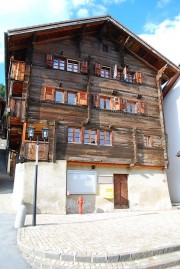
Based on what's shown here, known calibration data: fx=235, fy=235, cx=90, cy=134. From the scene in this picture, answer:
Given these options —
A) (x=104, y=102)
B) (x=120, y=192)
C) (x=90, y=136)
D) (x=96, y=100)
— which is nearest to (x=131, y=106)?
(x=104, y=102)

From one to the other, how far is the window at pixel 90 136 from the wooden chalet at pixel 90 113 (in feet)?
0.25

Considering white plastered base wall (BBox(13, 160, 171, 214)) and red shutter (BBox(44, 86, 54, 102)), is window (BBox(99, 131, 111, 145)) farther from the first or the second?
red shutter (BBox(44, 86, 54, 102))

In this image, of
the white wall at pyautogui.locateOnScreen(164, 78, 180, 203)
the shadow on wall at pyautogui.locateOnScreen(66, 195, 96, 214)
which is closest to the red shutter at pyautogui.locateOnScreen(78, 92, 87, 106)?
the shadow on wall at pyautogui.locateOnScreen(66, 195, 96, 214)

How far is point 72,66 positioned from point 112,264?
15.6 metres

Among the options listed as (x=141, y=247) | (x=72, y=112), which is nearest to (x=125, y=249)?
(x=141, y=247)

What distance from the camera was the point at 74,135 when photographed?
1706 cm

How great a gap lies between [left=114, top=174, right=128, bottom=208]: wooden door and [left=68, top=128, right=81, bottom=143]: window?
424cm

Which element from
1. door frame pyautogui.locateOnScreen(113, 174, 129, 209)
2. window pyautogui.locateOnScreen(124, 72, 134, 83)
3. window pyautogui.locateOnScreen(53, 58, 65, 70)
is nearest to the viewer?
door frame pyautogui.locateOnScreen(113, 174, 129, 209)

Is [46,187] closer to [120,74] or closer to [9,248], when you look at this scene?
[9,248]

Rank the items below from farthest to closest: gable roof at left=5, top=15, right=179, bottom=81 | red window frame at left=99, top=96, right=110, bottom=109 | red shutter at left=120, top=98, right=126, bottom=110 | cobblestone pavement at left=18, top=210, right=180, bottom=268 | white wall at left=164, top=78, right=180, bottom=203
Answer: white wall at left=164, top=78, right=180, bottom=203, red shutter at left=120, top=98, right=126, bottom=110, red window frame at left=99, top=96, right=110, bottom=109, gable roof at left=5, top=15, right=179, bottom=81, cobblestone pavement at left=18, top=210, right=180, bottom=268

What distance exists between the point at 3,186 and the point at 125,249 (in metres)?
20.3

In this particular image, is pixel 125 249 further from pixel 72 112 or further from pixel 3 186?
pixel 3 186

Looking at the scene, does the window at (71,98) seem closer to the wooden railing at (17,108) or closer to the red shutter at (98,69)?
the red shutter at (98,69)

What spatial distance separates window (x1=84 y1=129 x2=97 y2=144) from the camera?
56.9 ft
